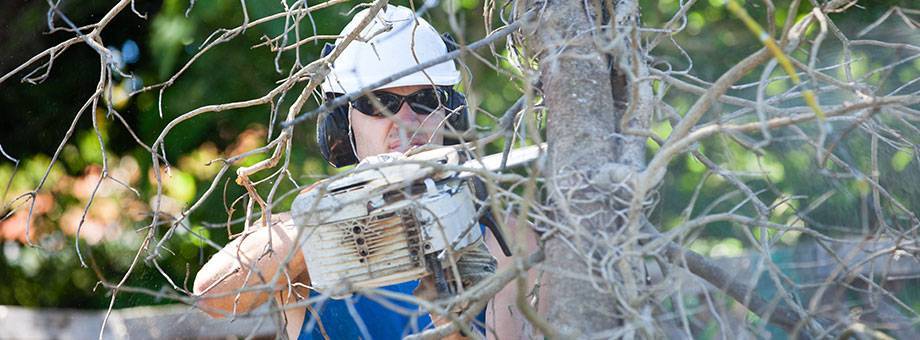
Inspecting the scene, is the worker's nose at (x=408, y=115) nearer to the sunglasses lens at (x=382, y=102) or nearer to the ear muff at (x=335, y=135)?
the sunglasses lens at (x=382, y=102)

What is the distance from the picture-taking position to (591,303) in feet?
5.37

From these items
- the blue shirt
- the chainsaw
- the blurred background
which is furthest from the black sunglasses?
the blurred background

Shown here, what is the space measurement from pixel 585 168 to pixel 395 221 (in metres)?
0.35

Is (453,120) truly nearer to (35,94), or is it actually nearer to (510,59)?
(510,59)

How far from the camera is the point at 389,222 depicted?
1.88 m

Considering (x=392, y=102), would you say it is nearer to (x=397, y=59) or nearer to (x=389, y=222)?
(x=397, y=59)

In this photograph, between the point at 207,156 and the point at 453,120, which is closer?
the point at 453,120

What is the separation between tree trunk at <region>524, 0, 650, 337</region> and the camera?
1.58 meters

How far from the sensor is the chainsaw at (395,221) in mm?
1844

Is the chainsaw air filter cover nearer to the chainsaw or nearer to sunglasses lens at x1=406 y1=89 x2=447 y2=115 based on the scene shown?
the chainsaw

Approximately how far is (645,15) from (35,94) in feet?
8.08

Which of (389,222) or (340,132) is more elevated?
(389,222)

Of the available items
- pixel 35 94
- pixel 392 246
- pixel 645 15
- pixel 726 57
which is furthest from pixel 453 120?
pixel 35 94

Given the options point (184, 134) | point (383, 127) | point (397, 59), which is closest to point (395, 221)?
point (383, 127)
